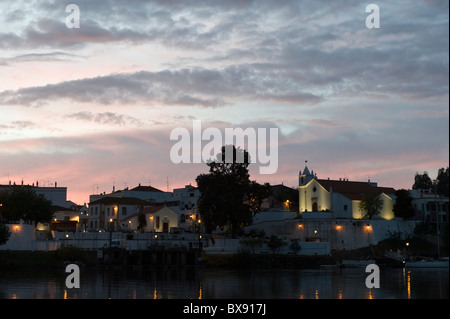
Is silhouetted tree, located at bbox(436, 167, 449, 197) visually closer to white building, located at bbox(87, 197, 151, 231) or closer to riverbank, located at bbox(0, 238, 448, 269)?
riverbank, located at bbox(0, 238, 448, 269)

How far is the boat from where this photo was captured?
8776 cm

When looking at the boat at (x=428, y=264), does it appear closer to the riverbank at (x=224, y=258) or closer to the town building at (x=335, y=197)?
the riverbank at (x=224, y=258)

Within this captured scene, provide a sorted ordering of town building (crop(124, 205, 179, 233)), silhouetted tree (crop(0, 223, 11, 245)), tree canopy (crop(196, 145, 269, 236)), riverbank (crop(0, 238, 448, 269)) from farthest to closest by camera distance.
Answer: town building (crop(124, 205, 179, 233))
tree canopy (crop(196, 145, 269, 236))
riverbank (crop(0, 238, 448, 269))
silhouetted tree (crop(0, 223, 11, 245))

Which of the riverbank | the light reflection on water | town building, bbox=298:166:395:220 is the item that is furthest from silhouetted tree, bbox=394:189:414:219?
the light reflection on water

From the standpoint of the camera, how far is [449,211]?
111188 millimetres

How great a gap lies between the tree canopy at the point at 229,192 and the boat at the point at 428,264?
72.4 feet

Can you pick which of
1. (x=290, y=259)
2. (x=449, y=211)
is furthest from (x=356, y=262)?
(x=449, y=211)

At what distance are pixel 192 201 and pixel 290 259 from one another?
39.1 meters

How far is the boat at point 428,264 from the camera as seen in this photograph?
87.8 meters

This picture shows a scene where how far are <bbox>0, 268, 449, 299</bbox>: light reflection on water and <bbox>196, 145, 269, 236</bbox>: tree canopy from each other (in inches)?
903

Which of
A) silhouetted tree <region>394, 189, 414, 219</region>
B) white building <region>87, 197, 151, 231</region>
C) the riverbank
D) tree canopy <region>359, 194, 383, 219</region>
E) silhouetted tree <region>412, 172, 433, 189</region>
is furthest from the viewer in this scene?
silhouetted tree <region>412, 172, 433, 189</region>

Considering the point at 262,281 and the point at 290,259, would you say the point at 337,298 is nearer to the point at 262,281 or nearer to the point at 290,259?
the point at 262,281

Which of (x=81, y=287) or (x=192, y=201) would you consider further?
(x=192, y=201)

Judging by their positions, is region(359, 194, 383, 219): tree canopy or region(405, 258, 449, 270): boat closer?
region(405, 258, 449, 270): boat
